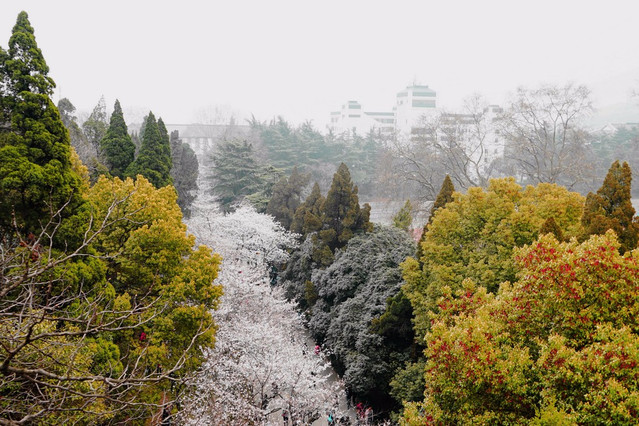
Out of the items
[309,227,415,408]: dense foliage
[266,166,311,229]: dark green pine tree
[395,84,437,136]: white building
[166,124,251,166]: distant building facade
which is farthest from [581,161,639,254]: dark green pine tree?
[166,124,251,166]: distant building facade

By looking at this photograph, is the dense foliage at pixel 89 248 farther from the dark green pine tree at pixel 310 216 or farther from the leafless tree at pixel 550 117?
the leafless tree at pixel 550 117

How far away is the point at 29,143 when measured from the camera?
1009 centimetres

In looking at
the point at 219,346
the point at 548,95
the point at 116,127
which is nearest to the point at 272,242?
the point at 116,127

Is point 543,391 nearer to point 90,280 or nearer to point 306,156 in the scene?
point 90,280

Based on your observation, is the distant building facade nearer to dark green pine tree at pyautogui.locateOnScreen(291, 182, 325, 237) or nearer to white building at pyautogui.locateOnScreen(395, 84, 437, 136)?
white building at pyautogui.locateOnScreen(395, 84, 437, 136)

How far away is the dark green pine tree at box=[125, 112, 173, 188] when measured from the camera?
1889cm

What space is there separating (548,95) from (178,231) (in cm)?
2055

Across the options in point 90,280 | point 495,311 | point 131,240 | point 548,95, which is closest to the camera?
point 495,311

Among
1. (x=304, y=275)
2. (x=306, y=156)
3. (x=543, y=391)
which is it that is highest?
(x=306, y=156)

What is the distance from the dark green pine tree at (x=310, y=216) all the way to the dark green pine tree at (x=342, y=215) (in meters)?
0.45

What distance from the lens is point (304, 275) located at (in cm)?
2198

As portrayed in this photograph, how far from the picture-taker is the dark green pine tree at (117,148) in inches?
761

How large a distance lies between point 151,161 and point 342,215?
9081mm

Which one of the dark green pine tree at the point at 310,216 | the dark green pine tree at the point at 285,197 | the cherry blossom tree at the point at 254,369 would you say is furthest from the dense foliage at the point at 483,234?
the dark green pine tree at the point at 285,197
